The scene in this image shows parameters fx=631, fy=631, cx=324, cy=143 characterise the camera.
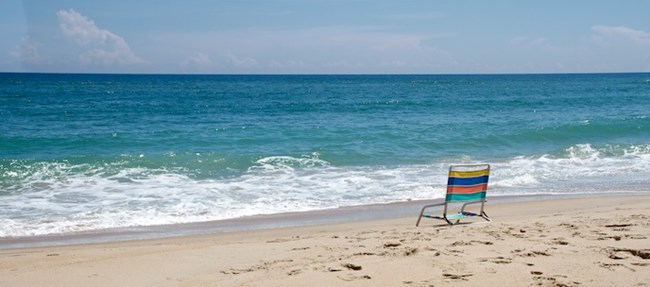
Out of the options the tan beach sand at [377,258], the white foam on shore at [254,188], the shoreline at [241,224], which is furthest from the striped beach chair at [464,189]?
the white foam on shore at [254,188]

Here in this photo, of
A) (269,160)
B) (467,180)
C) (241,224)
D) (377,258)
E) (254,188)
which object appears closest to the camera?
(377,258)

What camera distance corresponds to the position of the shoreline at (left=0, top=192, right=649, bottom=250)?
28.4 ft

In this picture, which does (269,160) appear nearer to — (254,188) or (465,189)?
(254,188)

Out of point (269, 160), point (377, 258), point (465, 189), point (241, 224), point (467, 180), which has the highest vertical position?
point (467, 180)

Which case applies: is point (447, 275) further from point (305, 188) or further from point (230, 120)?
point (230, 120)

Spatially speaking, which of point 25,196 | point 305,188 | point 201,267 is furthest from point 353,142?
point 201,267

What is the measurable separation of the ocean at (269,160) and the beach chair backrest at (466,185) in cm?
284

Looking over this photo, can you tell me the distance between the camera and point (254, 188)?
1288 centimetres

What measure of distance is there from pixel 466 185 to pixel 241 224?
11.3 feet

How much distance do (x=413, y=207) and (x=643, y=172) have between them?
23.6 ft

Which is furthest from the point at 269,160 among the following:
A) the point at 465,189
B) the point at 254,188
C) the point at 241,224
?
the point at 465,189

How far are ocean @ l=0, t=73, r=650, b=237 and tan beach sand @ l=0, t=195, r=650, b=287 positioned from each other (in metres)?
2.61

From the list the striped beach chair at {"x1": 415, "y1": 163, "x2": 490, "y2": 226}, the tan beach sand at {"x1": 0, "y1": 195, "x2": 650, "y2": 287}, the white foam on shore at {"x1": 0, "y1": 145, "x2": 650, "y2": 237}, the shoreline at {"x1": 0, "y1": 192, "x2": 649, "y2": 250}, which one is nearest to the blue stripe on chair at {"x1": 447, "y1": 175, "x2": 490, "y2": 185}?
the striped beach chair at {"x1": 415, "y1": 163, "x2": 490, "y2": 226}

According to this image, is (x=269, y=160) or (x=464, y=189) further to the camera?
(x=269, y=160)
